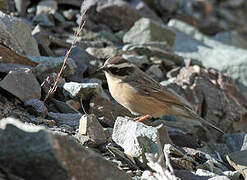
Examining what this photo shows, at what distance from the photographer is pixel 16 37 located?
270 inches

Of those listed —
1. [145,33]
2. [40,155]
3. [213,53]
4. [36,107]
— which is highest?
[40,155]

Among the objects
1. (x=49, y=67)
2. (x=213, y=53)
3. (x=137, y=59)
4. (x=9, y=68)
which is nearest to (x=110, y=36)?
(x=137, y=59)

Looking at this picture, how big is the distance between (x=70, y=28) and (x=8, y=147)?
6.33 m

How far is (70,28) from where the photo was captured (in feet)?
31.1

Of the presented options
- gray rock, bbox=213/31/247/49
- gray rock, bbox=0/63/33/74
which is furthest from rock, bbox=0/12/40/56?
gray rock, bbox=213/31/247/49

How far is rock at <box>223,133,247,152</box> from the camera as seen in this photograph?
638 centimetres

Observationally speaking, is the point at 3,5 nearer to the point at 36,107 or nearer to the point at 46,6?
the point at 46,6

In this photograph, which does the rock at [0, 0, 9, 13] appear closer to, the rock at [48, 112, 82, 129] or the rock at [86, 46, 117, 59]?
the rock at [86, 46, 117, 59]

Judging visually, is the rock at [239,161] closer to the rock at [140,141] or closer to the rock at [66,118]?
the rock at [140,141]

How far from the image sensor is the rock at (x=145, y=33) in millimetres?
9273

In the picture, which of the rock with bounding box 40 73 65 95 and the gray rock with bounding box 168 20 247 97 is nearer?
the rock with bounding box 40 73 65 95

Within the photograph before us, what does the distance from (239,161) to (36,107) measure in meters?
2.56

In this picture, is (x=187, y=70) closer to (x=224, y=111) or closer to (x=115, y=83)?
(x=224, y=111)

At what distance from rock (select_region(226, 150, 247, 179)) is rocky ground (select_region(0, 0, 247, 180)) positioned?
13 mm
